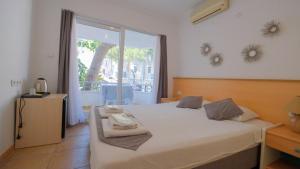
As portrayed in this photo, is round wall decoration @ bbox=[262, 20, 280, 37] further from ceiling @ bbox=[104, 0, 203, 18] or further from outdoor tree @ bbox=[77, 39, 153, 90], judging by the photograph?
outdoor tree @ bbox=[77, 39, 153, 90]

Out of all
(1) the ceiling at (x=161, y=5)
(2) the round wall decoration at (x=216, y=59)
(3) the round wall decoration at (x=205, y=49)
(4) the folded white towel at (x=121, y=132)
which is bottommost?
(4) the folded white towel at (x=121, y=132)

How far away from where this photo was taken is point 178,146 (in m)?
1.22

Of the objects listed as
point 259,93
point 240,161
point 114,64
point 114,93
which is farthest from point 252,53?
point 114,93

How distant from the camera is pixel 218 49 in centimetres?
298

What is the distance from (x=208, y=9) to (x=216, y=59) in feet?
3.33

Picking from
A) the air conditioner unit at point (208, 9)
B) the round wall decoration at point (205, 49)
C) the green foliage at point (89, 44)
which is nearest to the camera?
the air conditioner unit at point (208, 9)

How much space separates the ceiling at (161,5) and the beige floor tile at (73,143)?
2807 mm

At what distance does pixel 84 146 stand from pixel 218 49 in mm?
2912

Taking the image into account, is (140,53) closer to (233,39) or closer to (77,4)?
(77,4)

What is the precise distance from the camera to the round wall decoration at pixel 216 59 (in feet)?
9.60

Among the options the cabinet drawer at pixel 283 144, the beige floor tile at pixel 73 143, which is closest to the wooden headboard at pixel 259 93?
the cabinet drawer at pixel 283 144

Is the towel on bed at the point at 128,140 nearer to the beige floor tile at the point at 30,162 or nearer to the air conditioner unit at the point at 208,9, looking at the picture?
the beige floor tile at the point at 30,162

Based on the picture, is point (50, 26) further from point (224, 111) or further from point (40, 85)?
point (224, 111)

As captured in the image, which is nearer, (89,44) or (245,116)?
(245,116)
